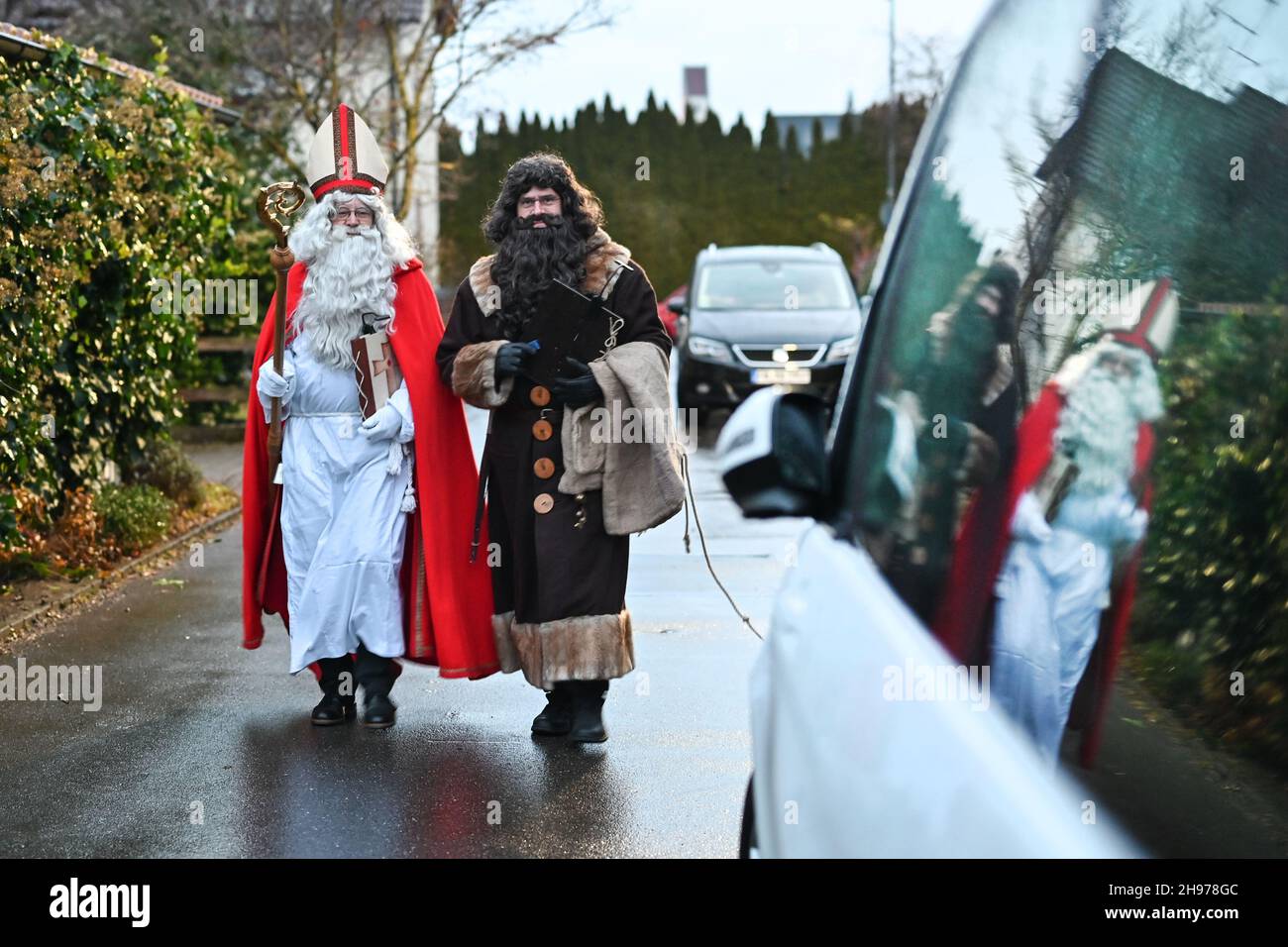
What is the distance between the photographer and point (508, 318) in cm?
605

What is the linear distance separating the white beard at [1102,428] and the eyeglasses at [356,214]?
4729mm

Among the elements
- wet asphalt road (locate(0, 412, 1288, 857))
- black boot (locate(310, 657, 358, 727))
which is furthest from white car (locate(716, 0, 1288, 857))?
black boot (locate(310, 657, 358, 727))

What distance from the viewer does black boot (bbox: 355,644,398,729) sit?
6289 mm

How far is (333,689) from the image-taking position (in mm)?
6344

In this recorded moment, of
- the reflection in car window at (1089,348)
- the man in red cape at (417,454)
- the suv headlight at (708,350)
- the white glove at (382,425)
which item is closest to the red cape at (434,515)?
the man in red cape at (417,454)

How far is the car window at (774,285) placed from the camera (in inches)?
743

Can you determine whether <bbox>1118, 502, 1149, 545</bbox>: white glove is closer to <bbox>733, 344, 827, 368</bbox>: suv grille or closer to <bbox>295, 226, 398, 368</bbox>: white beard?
<bbox>295, 226, 398, 368</bbox>: white beard

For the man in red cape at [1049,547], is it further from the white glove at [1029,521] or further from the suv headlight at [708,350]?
the suv headlight at [708,350]

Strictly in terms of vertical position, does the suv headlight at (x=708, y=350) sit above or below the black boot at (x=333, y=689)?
above

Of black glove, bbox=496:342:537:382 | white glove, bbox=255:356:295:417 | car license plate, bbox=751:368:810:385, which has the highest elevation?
black glove, bbox=496:342:537:382

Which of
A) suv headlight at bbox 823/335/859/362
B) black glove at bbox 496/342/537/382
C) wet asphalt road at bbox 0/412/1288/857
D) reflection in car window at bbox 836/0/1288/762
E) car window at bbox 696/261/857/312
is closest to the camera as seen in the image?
reflection in car window at bbox 836/0/1288/762

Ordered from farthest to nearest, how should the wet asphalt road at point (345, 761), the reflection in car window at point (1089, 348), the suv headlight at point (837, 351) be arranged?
the suv headlight at point (837, 351) < the wet asphalt road at point (345, 761) < the reflection in car window at point (1089, 348)

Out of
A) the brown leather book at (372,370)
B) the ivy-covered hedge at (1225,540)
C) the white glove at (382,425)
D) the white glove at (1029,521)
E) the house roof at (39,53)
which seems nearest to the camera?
the ivy-covered hedge at (1225,540)

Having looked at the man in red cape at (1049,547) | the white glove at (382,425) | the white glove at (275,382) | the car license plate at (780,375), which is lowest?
the car license plate at (780,375)
